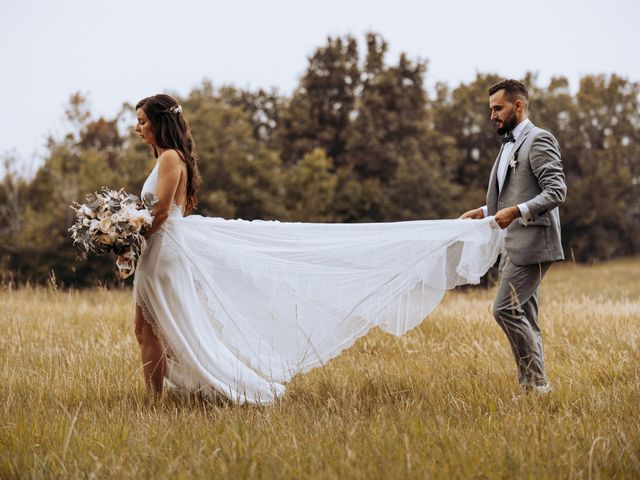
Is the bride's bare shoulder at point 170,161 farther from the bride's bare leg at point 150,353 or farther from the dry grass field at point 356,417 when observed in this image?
the dry grass field at point 356,417

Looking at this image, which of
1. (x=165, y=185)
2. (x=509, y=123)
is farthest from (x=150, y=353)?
(x=509, y=123)

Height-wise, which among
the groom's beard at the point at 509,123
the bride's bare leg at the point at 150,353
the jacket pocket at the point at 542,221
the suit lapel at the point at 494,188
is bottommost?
the bride's bare leg at the point at 150,353

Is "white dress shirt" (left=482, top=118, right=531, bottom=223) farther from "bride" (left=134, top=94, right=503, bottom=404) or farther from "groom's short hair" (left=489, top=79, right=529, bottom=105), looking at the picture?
"bride" (left=134, top=94, right=503, bottom=404)

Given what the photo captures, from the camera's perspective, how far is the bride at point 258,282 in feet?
17.1

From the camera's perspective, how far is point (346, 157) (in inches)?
1403

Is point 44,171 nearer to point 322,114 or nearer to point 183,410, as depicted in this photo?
point 322,114

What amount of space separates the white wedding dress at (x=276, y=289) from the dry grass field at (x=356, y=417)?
30 centimetres

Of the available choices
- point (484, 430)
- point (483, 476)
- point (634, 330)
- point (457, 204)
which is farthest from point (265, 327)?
point (457, 204)

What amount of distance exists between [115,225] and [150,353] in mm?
1105

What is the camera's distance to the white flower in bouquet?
15.5ft

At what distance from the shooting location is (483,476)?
3248mm

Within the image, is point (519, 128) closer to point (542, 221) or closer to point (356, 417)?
point (542, 221)

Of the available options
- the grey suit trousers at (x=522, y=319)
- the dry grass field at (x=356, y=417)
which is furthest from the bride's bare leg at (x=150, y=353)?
the grey suit trousers at (x=522, y=319)

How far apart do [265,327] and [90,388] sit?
54.3 inches
